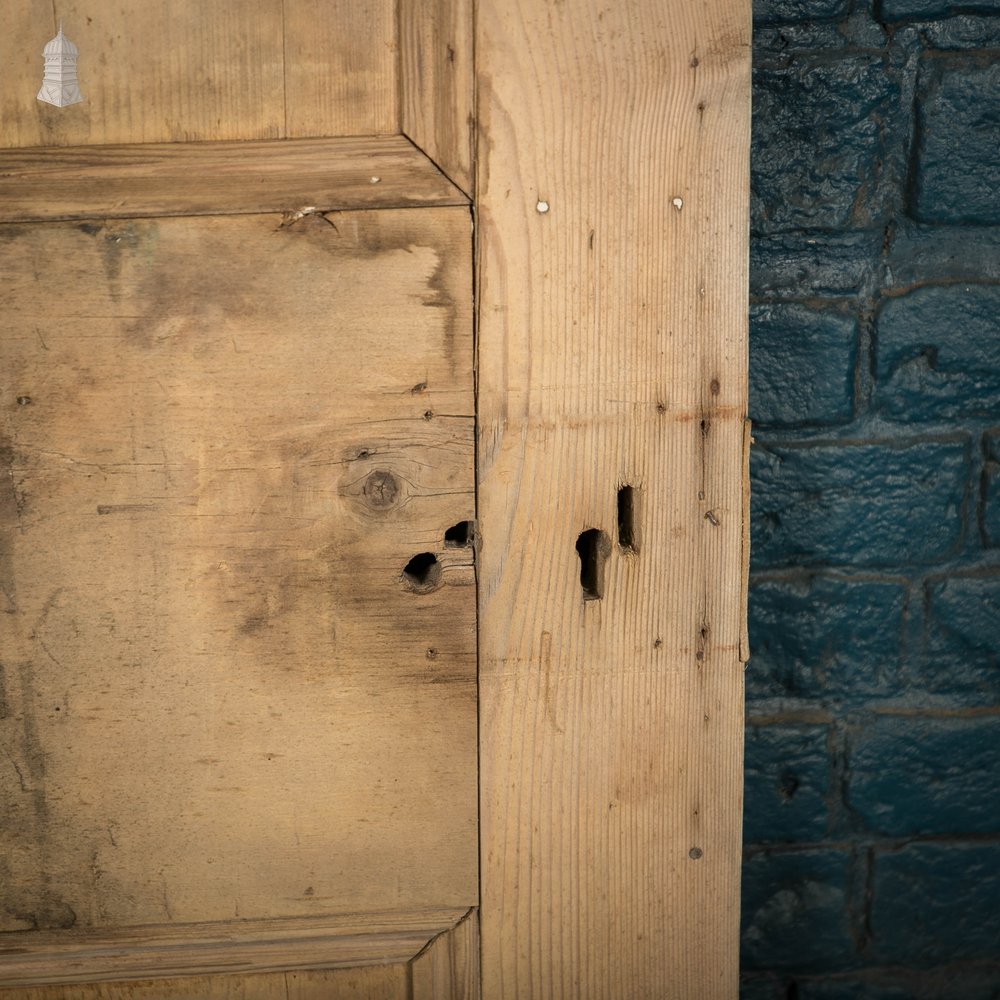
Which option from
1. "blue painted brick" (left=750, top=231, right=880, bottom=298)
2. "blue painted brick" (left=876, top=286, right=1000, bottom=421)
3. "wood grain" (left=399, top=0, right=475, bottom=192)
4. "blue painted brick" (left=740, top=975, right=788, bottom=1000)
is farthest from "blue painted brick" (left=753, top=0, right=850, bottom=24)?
"blue painted brick" (left=740, top=975, right=788, bottom=1000)

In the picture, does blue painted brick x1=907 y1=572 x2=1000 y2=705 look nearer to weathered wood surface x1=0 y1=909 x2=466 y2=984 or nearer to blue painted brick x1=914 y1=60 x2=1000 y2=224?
blue painted brick x1=914 y1=60 x2=1000 y2=224

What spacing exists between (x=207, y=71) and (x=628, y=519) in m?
0.59

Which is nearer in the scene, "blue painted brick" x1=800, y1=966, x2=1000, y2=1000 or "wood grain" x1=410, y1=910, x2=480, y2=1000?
"wood grain" x1=410, y1=910, x2=480, y2=1000

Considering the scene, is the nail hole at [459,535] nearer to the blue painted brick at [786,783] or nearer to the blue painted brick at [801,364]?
the blue painted brick at [801,364]

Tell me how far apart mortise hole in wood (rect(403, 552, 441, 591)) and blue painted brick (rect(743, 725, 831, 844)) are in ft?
2.05

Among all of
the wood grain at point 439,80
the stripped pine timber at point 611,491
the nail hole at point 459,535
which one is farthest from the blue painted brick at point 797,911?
the wood grain at point 439,80

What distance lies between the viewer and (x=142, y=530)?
36.3 inches

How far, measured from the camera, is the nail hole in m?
0.95

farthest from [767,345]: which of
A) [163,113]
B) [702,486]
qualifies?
[163,113]

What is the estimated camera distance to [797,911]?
1369mm

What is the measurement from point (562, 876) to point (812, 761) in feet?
1.70

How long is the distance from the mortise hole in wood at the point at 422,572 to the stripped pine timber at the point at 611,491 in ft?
0.16

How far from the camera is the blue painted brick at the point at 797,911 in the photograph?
1.36 m

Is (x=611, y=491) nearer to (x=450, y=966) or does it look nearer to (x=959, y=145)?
(x=450, y=966)
